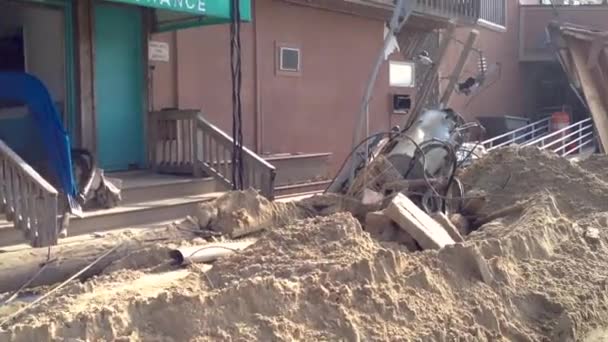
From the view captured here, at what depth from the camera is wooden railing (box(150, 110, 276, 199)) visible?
967cm

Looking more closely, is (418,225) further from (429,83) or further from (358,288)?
(429,83)

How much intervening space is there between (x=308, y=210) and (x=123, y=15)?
418cm

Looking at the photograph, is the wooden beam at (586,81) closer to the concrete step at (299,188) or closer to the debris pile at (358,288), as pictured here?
the debris pile at (358,288)

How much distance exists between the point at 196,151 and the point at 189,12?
1.89 metres

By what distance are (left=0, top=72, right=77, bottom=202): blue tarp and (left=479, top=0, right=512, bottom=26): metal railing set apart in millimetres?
12007

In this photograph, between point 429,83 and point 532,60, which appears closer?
point 429,83

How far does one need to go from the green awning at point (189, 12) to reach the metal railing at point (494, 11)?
9.65 m

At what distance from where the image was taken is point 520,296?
19.5 feet

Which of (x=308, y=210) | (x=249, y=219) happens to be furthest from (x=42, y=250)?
(x=308, y=210)

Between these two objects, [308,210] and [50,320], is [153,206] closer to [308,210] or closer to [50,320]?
[308,210]

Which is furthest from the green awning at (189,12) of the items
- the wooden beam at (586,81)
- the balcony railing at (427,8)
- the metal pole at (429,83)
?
the wooden beam at (586,81)

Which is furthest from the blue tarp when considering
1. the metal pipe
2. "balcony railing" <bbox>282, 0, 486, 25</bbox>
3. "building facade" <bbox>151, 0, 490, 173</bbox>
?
"balcony railing" <bbox>282, 0, 486, 25</bbox>

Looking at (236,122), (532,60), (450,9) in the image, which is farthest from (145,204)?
(532,60)

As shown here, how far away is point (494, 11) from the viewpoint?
768 inches
